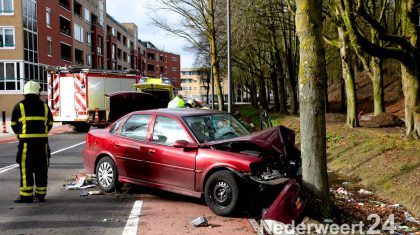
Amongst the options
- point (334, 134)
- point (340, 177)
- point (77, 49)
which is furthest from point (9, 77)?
point (340, 177)

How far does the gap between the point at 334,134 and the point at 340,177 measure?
4.77m

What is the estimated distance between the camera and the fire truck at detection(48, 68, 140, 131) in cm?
1961

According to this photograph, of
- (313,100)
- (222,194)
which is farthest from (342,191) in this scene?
(313,100)

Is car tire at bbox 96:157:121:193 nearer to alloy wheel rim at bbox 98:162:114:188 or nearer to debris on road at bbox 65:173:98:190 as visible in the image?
alloy wheel rim at bbox 98:162:114:188

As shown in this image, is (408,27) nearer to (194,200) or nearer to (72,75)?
(194,200)

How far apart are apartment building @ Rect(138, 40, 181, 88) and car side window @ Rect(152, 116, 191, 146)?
101264mm

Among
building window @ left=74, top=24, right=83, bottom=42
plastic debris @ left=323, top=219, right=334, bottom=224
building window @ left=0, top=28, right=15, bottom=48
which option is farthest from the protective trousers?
building window @ left=74, top=24, right=83, bottom=42

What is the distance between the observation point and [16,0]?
123 feet

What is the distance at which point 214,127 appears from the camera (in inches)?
289

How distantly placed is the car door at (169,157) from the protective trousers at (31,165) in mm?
1709

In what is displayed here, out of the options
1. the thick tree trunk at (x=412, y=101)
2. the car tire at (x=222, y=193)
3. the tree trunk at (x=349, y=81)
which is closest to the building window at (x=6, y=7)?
the tree trunk at (x=349, y=81)

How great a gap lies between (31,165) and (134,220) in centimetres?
215

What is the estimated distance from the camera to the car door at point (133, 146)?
7297 mm

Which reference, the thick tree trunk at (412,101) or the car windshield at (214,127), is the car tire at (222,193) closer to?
the car windshield at (214,127)
